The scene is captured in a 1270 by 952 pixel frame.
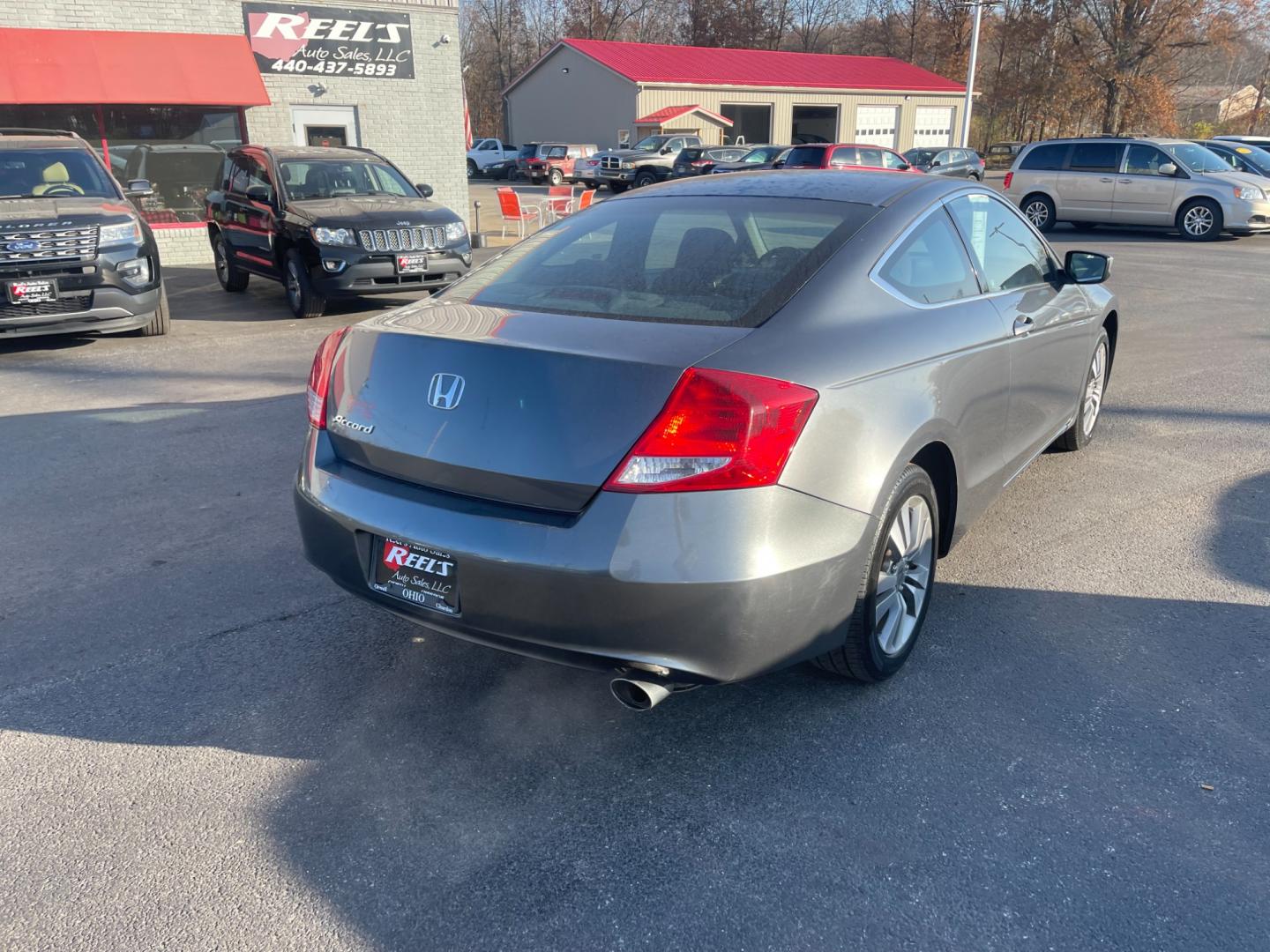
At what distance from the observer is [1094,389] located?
5.79m

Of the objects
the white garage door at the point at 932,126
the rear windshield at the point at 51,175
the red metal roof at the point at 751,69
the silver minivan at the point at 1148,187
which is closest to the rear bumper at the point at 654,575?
the rear windshield at the point at 51,175

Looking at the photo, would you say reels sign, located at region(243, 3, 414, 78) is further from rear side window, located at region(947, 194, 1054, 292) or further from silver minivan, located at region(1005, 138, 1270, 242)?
rear side window, located at region(947, 194, 1054, 292)

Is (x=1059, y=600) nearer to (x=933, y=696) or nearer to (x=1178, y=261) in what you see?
(x=933, y=696)

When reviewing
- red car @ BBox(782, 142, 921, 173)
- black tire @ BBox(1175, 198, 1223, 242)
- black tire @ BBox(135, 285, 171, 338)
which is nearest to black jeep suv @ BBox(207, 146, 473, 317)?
black tire @ BBox(135, 285, 171, 338)

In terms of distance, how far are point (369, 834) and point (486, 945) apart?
0.53m

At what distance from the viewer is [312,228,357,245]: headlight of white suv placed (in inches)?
390

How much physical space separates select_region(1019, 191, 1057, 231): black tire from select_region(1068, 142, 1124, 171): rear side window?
2.67 ft

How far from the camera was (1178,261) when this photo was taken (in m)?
14.8

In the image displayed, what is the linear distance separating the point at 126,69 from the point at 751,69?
3653cm

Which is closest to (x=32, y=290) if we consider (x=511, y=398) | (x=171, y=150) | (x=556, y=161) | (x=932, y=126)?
(x=511, y=398)

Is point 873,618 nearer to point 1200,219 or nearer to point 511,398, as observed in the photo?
point 511,398

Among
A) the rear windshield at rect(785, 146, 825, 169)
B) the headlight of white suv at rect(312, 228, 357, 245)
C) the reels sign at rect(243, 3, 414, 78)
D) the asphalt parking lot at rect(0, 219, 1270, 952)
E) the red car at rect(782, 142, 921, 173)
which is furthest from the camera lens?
the rear windshield at rect(785, 146, 825, 169)

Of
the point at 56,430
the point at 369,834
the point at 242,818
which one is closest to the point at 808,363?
the point at 369,834

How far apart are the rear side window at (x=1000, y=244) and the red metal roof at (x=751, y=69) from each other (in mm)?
40857
